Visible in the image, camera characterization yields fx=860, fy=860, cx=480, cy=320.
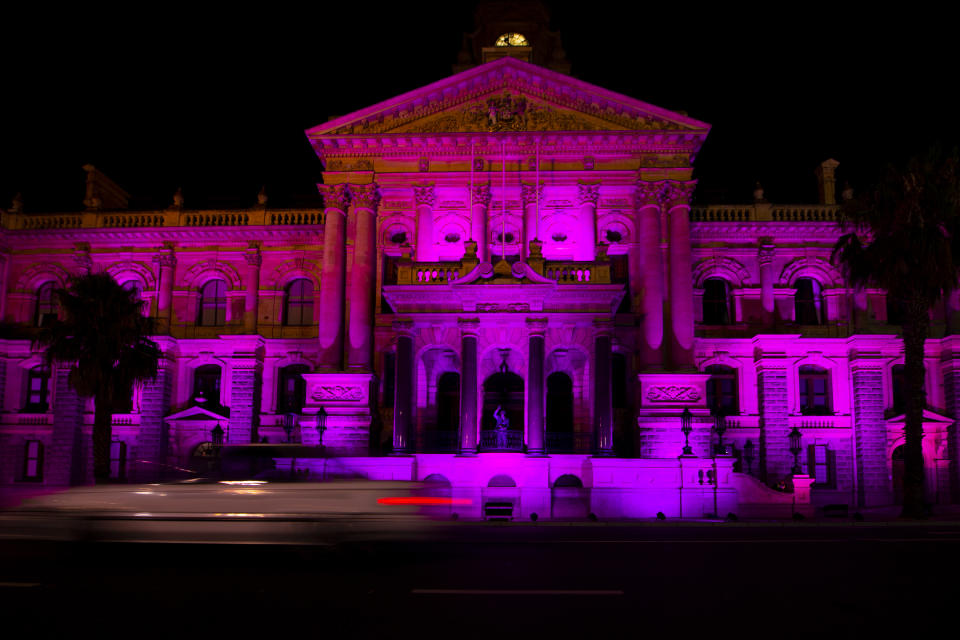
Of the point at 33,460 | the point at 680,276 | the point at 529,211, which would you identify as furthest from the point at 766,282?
the point at 33,460

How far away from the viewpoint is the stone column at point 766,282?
39094mm

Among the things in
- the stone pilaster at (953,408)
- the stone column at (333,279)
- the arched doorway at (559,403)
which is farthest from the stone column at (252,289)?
the stone pilaster at (953,408)

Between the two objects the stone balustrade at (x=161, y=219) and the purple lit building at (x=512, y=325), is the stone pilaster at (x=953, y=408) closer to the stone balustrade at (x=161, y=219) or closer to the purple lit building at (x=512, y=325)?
the purple lit building at (x=512, y=325)

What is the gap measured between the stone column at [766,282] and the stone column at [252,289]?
924 inches

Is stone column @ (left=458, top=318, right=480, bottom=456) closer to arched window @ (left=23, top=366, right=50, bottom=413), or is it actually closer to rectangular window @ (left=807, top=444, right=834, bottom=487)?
rectangular window @ (left=807, top=444, right=834, bottom=487)

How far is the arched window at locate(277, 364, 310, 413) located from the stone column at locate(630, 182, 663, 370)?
50.9ft

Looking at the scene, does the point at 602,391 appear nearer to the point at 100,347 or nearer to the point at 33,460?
the point at 100,347

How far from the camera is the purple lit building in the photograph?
3272 centimetres

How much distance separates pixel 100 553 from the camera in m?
13.1

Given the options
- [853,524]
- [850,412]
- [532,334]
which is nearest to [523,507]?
[532,334]

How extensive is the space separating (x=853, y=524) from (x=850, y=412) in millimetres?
15100

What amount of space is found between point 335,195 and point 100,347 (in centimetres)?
1128

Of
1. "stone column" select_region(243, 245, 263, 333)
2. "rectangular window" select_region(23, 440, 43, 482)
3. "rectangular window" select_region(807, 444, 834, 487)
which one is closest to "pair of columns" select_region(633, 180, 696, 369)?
"rectangular window" select_region(807, 444, 834, 487)

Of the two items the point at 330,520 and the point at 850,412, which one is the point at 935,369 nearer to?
the point at 850,412
